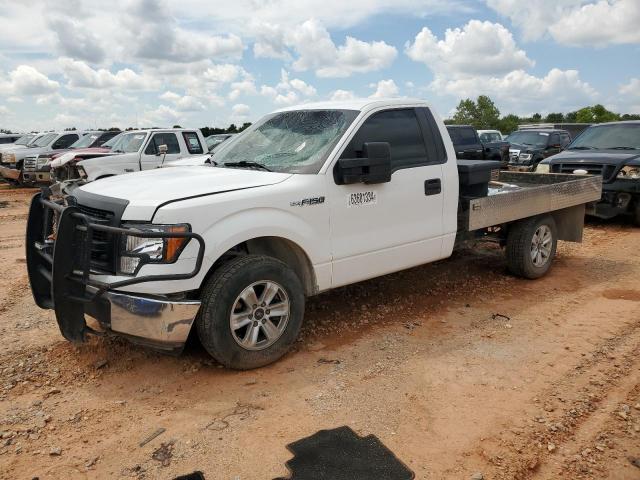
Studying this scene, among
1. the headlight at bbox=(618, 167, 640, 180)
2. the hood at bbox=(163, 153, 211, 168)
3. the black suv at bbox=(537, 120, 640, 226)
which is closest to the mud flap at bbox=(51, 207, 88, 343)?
the hood at bbox=(163, 153, 211, 168)

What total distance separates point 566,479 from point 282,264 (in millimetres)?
2227

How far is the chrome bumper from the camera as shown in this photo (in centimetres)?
344

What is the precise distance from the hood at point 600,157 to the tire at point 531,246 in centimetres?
391

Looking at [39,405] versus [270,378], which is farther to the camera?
[270,378]

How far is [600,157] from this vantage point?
9.91 meters

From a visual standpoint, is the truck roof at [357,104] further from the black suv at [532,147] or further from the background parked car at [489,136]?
the background parked car at [489,136]

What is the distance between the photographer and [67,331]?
144 inches

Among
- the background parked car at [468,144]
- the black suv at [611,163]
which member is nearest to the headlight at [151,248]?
the black suv at [611,163]

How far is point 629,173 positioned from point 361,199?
7.12m

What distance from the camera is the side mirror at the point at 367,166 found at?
4230 millimetres

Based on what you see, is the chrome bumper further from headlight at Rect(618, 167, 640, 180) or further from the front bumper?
the front bumper

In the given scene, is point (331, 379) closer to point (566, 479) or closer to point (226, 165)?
point (566, 479)

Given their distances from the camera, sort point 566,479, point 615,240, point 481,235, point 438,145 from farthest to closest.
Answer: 1. point 615,240
2. point 481,235
3. point 438,145
4. point 566,479

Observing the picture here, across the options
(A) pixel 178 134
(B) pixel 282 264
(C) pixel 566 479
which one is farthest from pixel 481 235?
(A) pixel 178 134
